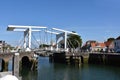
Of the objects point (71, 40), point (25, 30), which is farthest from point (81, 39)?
point (25, 30)

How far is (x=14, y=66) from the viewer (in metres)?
20.2

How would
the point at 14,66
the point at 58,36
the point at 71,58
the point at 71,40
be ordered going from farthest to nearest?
the point at 71,40 → the point at 58,36 → the point at 71,58 → the point at 14,66

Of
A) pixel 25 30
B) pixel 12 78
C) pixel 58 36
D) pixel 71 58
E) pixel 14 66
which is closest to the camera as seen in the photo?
pixel 12 78

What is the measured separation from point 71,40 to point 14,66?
80004 mm

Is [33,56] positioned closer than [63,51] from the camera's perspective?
Yes

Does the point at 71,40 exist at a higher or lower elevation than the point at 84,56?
higher

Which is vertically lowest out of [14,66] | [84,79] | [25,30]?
[84,79]

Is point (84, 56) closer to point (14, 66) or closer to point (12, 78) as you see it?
point (14, 66)

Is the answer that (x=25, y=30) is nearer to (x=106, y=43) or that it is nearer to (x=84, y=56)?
(x=84, y=56)

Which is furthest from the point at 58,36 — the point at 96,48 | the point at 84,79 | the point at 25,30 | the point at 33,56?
the point at 96,48

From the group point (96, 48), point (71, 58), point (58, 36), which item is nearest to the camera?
point (71, 58)

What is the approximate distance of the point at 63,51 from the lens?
232 ft

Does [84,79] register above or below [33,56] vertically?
below

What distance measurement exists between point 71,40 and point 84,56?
101ft
